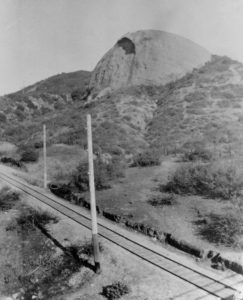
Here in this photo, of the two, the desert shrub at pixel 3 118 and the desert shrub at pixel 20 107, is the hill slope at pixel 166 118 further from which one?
the desert shrub at pixel 20 107

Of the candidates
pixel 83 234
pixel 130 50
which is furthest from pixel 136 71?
pixel 83 234

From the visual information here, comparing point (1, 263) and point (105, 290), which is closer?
point (105, 290)

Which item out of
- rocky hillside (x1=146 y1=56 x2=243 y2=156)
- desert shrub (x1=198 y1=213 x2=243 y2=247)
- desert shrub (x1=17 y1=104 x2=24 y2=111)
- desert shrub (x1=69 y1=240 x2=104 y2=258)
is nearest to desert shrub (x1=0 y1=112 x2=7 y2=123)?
desert shrub (x1=17 y1=104 x2=24 y2=111)

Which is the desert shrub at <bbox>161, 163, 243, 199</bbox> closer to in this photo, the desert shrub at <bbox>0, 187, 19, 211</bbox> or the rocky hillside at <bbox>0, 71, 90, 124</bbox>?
the desert shrub at <bbox>0, 187, 19, 211</bbox>

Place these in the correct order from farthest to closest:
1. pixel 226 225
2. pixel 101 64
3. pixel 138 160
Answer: pixel 101 64, pixel 138 160, pixel 226 225

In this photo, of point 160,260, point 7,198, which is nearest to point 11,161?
point 7,198

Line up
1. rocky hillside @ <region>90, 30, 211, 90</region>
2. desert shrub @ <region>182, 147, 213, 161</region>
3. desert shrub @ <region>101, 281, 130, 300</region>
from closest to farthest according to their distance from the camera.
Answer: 1. desert shrub @ <region>101, 281, 130, 300</region>
2. desert shrub @ <region>182, 147, 213, 161</region>
3. rocky hillside @ <region>90, 30, 211, 90</region>

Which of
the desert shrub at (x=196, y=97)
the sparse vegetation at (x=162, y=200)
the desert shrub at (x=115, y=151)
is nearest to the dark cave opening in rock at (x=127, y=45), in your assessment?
the desert shrub at (x=196, y=97)

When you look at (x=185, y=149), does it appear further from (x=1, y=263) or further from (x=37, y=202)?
(x=1, y=263)
